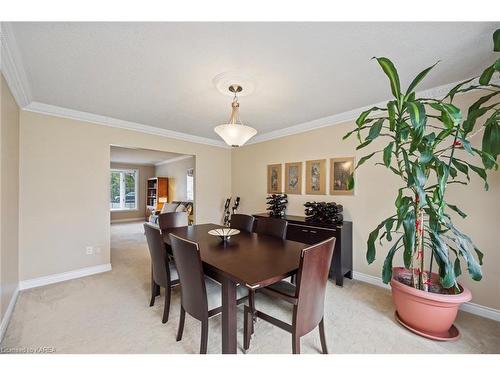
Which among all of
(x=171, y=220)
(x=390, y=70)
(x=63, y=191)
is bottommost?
(x=171, y=220)

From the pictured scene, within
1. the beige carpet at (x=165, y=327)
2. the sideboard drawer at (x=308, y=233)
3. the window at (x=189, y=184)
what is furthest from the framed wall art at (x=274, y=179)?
the window at (x=189, y=184)

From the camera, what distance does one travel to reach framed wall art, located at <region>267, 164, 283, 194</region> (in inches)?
155

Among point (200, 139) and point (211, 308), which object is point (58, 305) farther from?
point (200, 139)

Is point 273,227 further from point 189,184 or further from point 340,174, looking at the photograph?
point 189,184

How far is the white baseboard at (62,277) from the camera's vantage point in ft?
8.62

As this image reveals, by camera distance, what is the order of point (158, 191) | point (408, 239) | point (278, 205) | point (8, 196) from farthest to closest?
point (158, 191)
point (278, 205)
point (8, 196)
point (408, 239)

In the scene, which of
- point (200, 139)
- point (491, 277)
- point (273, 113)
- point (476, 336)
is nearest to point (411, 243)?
point (476, 336)

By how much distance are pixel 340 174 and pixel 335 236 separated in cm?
94

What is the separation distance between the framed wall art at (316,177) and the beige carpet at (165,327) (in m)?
1.42

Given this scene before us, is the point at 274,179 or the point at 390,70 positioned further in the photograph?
the point at 274,179

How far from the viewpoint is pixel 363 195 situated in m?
2.88

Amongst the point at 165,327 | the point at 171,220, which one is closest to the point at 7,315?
the point at 165,327

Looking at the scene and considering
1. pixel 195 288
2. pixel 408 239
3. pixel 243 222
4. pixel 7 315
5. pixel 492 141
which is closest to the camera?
pixel 195 288

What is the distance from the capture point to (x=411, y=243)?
1653 mm
